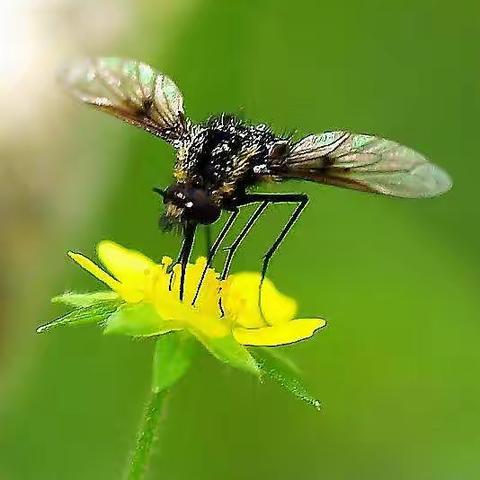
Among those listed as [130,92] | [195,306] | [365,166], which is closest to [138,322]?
[195,306]

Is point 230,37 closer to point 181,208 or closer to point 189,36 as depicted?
point 189,36

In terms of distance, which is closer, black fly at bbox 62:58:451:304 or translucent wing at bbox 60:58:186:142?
black fly at bbox 62:58:451:304

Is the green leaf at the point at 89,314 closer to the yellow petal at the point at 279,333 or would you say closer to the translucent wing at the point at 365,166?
the yellow petal at the point at 279,333

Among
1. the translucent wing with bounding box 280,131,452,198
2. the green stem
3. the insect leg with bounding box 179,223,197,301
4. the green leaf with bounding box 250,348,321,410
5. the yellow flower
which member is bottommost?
the green stem

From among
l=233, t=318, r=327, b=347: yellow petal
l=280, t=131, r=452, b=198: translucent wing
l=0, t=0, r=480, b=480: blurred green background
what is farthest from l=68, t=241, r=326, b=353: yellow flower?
l=0, t=0, r=480, b=480: blurred green background

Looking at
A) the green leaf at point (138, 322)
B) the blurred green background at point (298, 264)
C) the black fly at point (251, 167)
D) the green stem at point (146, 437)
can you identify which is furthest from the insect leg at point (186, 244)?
the blurred green background at point (298, 264)

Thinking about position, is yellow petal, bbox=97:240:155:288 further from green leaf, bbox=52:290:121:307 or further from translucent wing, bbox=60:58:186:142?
translucent wing, bbox=60:58:186:142

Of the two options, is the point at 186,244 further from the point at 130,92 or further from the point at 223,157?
the point at 130,92
